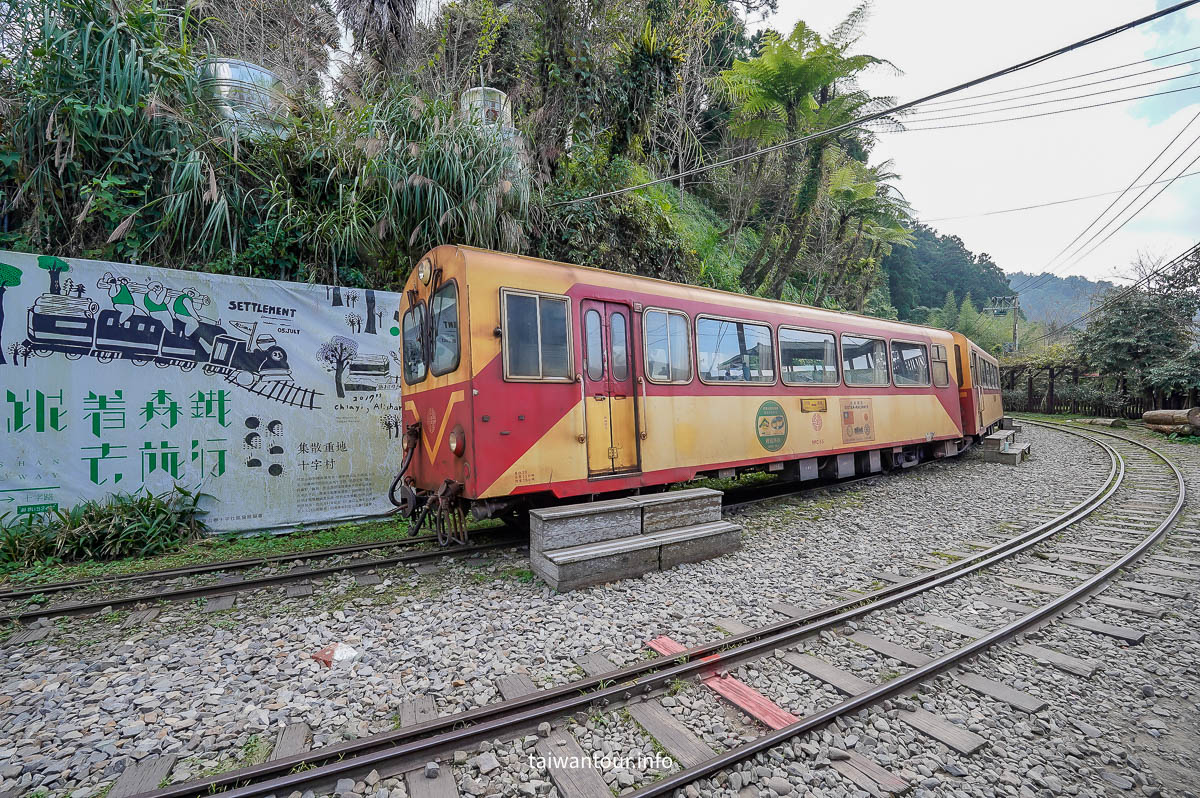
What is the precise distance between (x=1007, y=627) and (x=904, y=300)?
43194 millimetres

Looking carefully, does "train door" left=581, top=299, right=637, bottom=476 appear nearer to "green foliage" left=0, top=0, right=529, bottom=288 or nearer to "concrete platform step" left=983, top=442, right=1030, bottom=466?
"green foliage" left=0, top=0, right=529, bottom=288

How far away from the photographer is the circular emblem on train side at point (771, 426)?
22.8 ft

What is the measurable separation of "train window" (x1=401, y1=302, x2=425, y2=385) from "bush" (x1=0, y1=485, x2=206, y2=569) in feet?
10.0

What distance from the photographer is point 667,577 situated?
4730mm

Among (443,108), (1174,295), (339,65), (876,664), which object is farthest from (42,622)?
(1174,295)

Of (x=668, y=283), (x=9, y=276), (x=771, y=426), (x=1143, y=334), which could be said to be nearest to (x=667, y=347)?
(x=668, y=283)

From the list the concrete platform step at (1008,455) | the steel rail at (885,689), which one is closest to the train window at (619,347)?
the steel rail at (885,689)

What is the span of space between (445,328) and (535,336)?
0.92 metres

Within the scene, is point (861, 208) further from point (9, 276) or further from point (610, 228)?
point (9, 276)

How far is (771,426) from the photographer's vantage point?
7094 mm

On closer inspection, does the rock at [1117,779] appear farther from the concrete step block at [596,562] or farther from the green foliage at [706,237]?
the green foliage at [706,237]

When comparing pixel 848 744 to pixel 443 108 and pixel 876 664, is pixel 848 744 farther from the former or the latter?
pixel 443 108

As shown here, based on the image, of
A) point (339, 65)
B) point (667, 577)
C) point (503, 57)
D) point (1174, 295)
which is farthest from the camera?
point (1174, 295)

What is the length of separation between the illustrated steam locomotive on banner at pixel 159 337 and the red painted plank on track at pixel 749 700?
6311 mm
